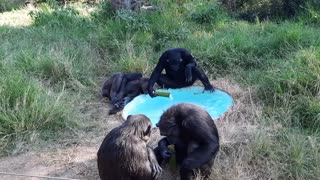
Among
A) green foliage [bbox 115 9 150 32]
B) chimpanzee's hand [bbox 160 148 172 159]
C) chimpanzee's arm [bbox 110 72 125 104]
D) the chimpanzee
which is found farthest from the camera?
green foliage [bbox 115 9 150 32]

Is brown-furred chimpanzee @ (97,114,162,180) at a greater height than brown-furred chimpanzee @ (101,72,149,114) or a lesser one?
greater

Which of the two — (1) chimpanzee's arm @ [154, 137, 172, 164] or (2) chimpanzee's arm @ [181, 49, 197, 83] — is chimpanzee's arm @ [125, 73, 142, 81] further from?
(1) chimpanzee's arm @ [154, 137, 172, 164]

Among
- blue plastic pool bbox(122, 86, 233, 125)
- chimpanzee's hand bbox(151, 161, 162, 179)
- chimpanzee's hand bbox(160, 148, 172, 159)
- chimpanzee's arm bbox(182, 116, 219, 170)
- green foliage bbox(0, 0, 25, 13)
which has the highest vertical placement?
chimpanzee's arm bbox(182, 116, 219, 170)

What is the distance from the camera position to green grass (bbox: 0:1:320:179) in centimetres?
506

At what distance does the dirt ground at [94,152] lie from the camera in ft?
15.1

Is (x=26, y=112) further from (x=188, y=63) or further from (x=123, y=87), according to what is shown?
(x=188, y=63)

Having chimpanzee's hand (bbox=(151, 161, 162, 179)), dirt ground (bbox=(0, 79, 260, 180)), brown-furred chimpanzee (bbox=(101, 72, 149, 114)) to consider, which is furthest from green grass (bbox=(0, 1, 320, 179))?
chimpanzee's hand (bbox=(151, 161, 162, 179))

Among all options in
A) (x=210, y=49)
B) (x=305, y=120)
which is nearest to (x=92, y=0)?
(x=210, y=49)

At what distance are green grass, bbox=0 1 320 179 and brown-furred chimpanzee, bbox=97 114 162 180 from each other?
1.17 meters

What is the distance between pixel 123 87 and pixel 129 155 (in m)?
2.76

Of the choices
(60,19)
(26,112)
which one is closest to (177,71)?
(26,112)

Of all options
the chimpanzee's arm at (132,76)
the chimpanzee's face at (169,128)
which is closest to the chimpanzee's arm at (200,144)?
the chimpanzee's face at (169,128)

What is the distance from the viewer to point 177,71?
22.6 ft

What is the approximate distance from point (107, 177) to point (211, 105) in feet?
8.21
